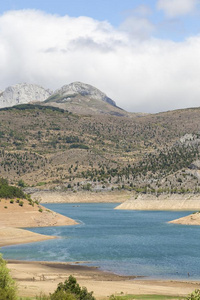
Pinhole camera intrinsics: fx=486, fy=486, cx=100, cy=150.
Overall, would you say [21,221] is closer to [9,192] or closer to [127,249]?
[9,192]

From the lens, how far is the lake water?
7181cm

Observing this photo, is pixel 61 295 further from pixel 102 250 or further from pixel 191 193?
pixel 191 193

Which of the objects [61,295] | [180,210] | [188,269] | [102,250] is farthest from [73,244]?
[180,210]

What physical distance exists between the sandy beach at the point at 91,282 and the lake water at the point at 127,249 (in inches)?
178

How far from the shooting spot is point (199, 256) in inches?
3241

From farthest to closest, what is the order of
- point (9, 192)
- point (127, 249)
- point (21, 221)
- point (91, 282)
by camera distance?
point (9, 192), point (21, 221), point (127, 249), point (91, 282)

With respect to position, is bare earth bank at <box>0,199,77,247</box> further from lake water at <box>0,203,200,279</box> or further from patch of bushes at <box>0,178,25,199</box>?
lake water at <box>0,203,200,279</box>

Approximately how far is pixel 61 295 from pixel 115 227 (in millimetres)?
102141

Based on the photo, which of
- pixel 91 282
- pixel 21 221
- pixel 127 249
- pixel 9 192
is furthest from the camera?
pixel 9 192

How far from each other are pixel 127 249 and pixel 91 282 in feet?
110

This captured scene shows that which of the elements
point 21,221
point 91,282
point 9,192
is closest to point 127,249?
point 91,282

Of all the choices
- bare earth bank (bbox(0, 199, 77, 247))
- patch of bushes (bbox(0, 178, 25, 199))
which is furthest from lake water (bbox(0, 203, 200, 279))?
patch of bushes (bbox(0, 178, 25, 199))

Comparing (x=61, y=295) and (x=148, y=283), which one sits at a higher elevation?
(x=61, y=295)

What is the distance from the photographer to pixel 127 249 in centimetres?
9194
